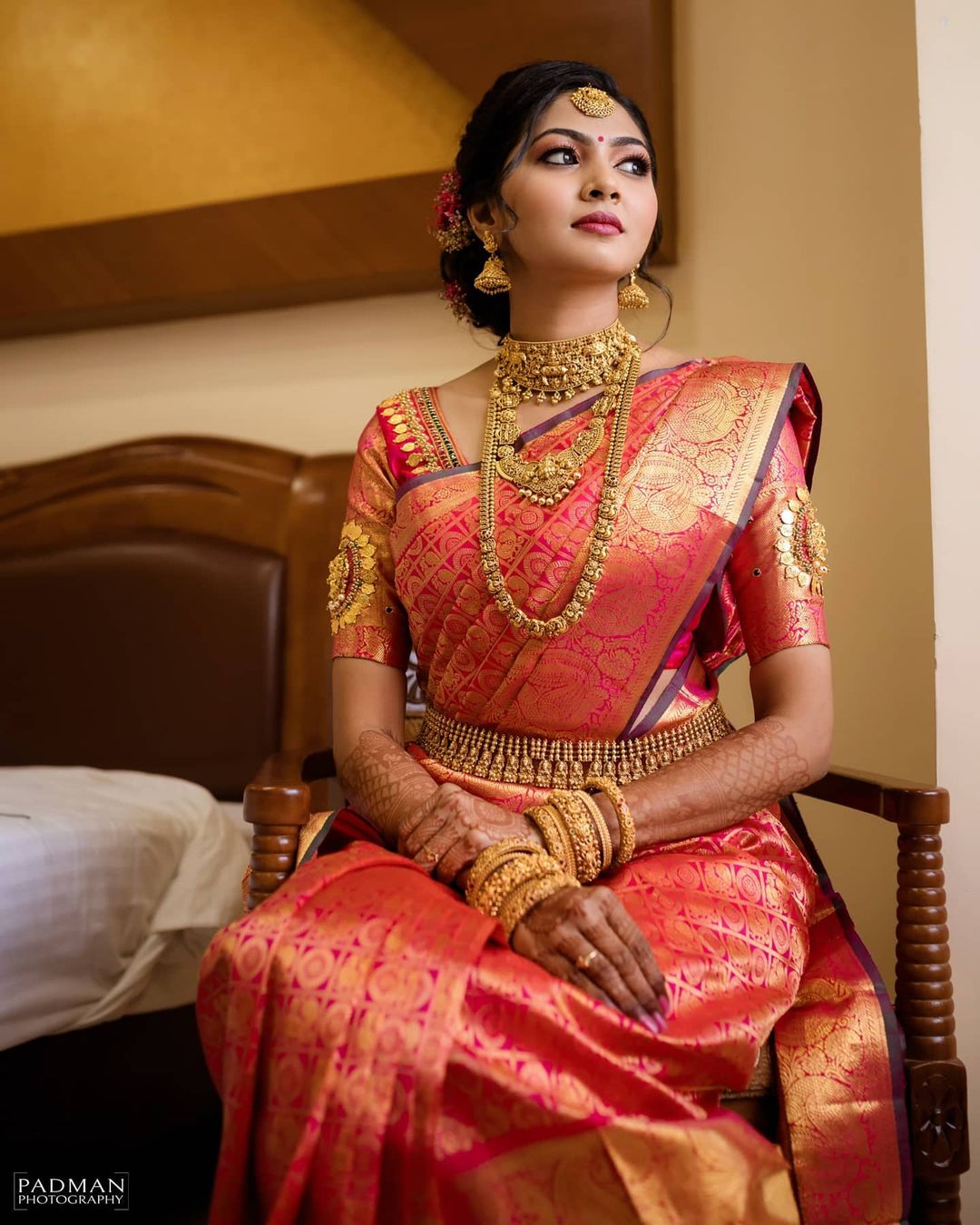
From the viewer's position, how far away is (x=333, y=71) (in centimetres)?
227

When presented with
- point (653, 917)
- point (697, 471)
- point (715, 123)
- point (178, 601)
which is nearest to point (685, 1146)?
point (653, 917)

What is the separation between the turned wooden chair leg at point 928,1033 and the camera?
108 cm

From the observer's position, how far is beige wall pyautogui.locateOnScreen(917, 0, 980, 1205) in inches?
60.1

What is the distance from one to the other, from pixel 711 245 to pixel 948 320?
2.16ft

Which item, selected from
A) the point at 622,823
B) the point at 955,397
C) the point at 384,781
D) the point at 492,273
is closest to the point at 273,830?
the point at 384,781

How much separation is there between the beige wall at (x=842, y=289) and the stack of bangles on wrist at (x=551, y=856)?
0.89m

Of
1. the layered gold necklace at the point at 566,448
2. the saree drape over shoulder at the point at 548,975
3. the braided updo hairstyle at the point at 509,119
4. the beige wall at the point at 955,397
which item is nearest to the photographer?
the saree drape over shoulder at the point at 548,975

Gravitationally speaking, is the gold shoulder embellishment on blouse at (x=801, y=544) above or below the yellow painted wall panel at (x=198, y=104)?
below

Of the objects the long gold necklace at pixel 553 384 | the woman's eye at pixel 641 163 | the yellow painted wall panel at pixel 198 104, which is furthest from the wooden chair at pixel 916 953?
the yellow painted wall panel at pixel 198 104

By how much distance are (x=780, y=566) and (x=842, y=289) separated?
0.92 metres

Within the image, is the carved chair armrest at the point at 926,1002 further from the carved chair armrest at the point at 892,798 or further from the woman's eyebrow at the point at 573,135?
the woman's eyebrow at the point at 573,135

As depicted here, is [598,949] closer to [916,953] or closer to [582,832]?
[582,832]

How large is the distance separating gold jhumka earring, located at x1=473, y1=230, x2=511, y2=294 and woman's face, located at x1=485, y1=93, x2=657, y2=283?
7 centimetres

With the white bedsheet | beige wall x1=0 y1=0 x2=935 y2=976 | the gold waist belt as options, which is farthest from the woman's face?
the white bedsheet
